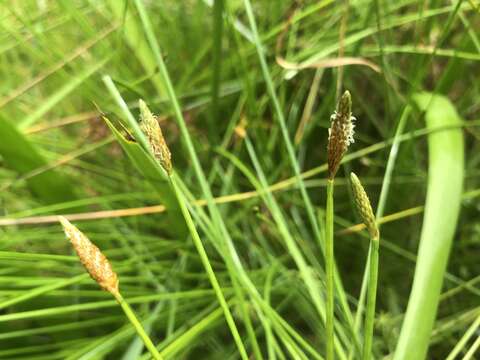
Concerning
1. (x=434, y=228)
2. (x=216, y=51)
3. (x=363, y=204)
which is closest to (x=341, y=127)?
(x=363, y=204)

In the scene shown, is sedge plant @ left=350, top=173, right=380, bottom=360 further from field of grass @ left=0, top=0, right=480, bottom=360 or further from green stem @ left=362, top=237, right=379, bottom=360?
field of grass @ left=0, top=0, right=480, bottom=360

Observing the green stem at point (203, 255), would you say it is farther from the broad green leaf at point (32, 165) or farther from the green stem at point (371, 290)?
the broad green leaf at point (32, 165)

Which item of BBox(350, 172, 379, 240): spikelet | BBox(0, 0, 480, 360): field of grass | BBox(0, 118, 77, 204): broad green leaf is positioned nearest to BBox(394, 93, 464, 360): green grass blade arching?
BBox(0, 0, 480, 360): field of grass

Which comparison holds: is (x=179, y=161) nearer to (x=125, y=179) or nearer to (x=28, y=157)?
(x=125, y=179)

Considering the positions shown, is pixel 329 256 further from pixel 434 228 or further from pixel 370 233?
pixel 434 228

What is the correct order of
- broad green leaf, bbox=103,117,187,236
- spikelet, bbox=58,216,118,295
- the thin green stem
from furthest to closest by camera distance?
the thin green stem
broad green leaf, bbox=103,117,187,236
spikelet, bbox=58,216,118,295
